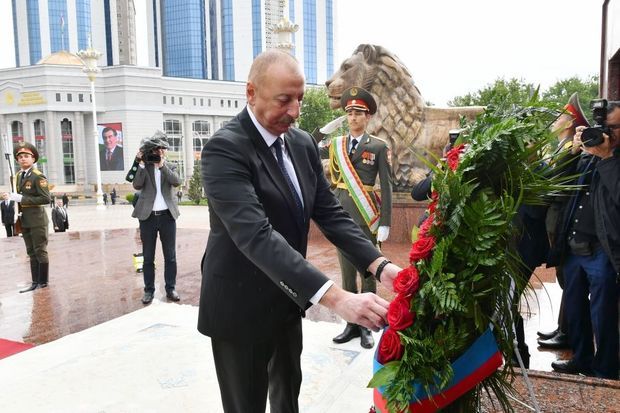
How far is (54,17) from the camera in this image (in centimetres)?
7275

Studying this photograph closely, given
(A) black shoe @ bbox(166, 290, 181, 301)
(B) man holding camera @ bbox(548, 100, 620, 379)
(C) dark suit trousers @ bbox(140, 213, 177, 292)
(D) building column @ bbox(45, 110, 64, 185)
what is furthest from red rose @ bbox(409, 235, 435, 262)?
(D) building column @ bbox(45, 110, 64, 185)

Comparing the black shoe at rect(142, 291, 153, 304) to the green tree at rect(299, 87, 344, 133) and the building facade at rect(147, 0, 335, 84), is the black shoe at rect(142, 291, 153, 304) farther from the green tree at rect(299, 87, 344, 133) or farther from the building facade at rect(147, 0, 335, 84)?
the building facade at rect(147, 0, 335, 84)

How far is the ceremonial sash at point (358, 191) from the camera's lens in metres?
4.42

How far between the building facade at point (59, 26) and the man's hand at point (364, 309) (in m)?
79.6

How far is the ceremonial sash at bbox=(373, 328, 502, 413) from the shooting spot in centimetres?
138

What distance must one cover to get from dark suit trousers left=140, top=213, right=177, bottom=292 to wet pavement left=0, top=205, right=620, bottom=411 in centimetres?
22

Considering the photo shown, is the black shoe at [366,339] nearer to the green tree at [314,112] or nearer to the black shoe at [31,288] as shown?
the black shoe at [31,288]

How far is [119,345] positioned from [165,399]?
1.16m

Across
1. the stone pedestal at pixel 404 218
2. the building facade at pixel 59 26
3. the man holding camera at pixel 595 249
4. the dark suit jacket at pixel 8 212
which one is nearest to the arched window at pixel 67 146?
the building facade at pixel 59 26

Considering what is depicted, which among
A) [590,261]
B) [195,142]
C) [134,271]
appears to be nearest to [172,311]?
[134,271]

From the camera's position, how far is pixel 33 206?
Result: 6309 mm

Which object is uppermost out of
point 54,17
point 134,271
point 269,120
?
point 54,17

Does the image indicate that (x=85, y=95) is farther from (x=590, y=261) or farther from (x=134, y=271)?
(x=590, y=261)

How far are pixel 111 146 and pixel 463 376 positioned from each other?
53373 millimetres
